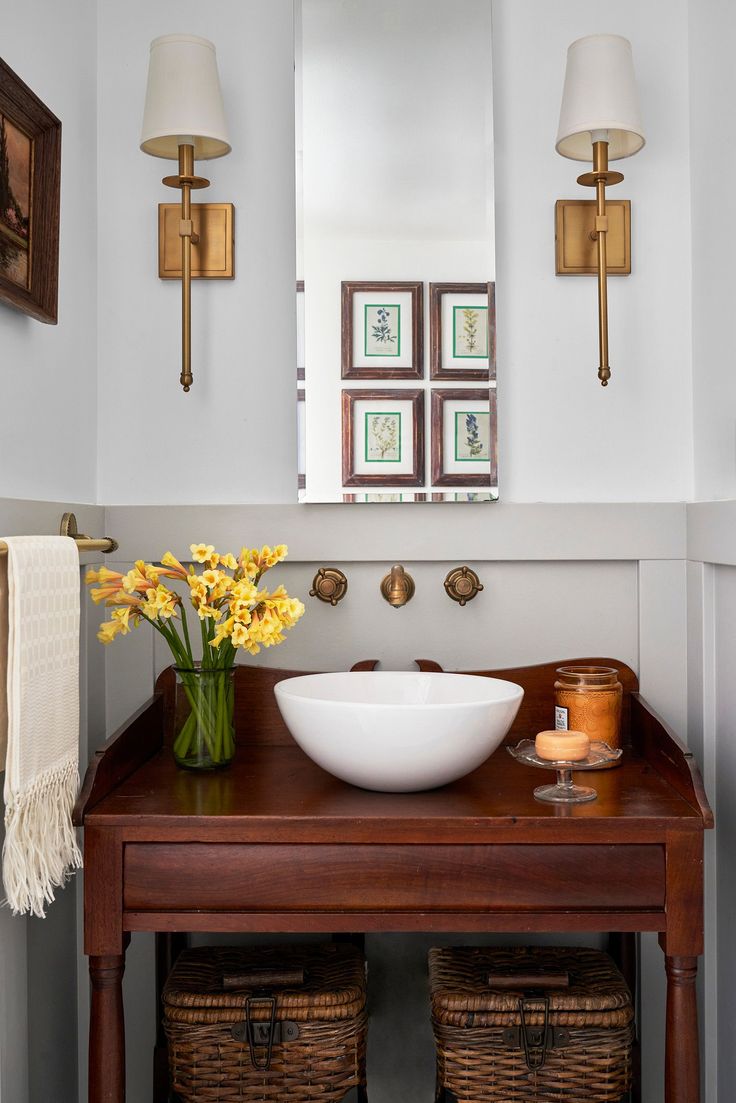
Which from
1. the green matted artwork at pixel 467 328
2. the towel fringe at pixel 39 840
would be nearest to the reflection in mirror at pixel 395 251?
the green matted artwork at pixel 467 328

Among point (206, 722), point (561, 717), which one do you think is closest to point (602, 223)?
point (561, 717)

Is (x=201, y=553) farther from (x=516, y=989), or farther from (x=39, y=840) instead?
(x=516, y=989)

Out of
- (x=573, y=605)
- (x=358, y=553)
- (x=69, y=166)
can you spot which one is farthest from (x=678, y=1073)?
(x=69, y=166)

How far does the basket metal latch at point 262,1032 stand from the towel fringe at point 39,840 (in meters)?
0.37

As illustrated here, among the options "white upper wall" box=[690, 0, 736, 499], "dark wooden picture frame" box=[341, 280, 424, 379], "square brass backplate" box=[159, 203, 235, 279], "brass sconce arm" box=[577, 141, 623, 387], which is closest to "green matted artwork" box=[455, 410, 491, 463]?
"dark wooden picture frame" box=[341, 280, 424, 379]

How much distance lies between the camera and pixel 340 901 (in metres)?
1.23

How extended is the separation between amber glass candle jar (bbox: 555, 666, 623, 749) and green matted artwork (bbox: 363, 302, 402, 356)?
63 cm

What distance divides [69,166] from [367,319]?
21.2 inches

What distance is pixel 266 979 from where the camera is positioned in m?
1.45

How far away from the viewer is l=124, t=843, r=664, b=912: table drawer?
123cm

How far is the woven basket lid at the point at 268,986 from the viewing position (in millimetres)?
1416

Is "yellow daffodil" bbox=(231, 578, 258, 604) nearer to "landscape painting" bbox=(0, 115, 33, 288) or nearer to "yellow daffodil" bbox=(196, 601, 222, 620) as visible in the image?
"yellow daffodil" bbox=(196, 601, 222, 620)

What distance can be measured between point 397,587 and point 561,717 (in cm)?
36

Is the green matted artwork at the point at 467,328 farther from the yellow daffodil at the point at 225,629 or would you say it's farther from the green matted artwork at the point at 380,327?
the yellow daffodil at the point at 225,629
